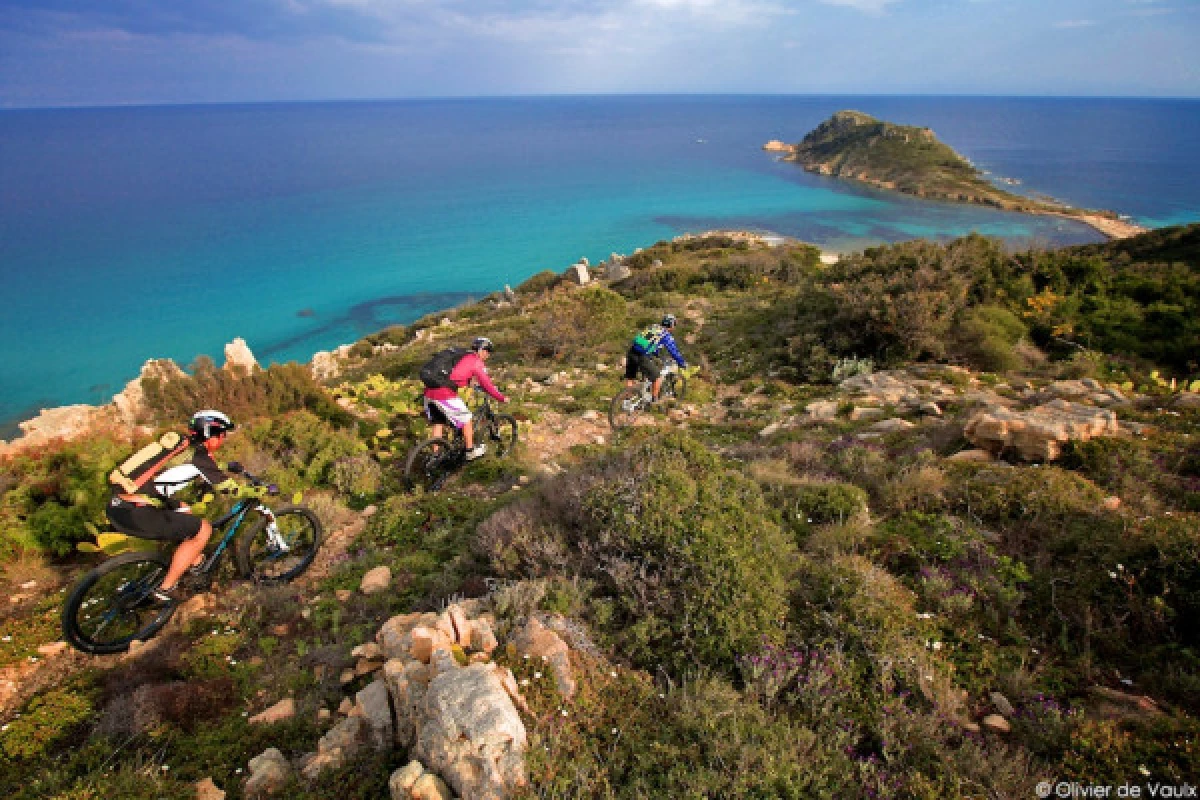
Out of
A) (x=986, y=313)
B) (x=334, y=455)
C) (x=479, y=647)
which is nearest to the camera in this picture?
(x=479, y=647)

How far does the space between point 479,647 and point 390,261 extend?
55254mm

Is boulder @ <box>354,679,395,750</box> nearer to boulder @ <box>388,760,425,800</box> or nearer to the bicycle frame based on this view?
boulder @ <box>388,760,425,800</box>

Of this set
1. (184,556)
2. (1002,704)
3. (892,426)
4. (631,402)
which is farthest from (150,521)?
(892,426)

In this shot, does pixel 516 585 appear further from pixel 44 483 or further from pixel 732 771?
pixel 44 483

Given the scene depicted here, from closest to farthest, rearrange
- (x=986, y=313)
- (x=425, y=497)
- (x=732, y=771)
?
(x=732, y=771) → (x=425, y=497) → (x=986, y=313)

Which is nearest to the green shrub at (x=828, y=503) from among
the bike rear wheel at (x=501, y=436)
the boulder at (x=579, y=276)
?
the bike rear wheel at (x=501, y=436)

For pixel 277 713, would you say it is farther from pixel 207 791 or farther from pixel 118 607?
pixel 118 607

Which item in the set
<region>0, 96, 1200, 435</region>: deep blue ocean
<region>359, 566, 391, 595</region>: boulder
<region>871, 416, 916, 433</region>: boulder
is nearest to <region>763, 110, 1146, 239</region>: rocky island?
<region>0, 96, 1200, 435</region>: deep blue ocean

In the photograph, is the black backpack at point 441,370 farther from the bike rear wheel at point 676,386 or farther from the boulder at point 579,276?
the boulder at point 579,276

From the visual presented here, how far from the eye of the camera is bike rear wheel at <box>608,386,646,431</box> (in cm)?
1085

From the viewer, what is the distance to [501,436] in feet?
30.7

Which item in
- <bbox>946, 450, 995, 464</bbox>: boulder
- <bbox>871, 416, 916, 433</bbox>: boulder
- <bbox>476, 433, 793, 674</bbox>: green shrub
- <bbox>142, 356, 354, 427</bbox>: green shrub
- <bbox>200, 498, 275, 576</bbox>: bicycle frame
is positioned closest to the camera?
<bbox>476, 433, 793, 674</bbox>: green shrub

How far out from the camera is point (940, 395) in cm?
1056

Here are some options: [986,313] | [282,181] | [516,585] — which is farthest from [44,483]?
[282,181]
